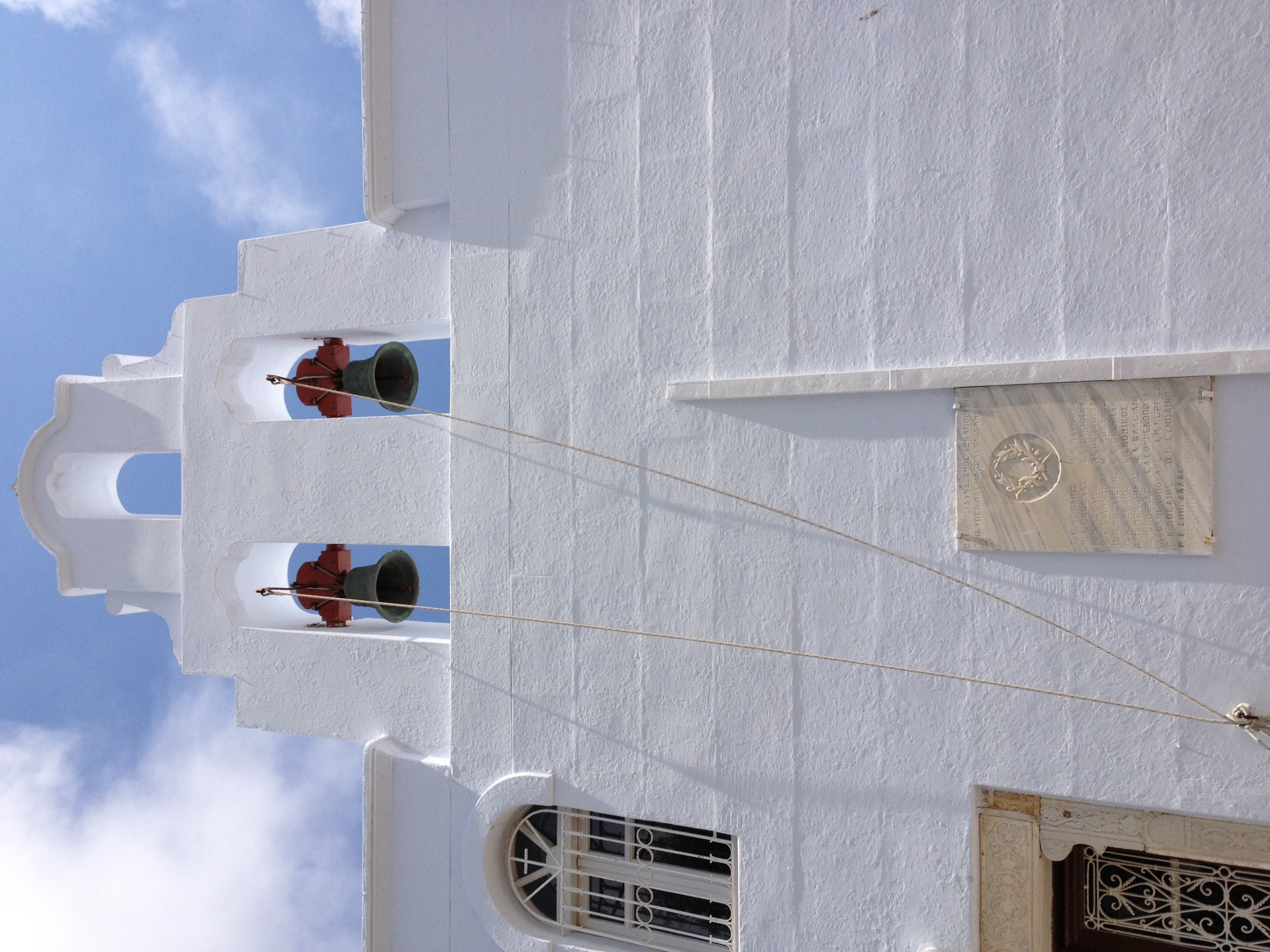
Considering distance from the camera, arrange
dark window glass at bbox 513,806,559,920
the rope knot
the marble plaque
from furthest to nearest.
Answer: dark window glass at bbox 513,806,559,920, the marble plaque, the rope knot

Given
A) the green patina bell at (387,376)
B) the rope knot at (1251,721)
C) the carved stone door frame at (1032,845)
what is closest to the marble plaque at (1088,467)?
the rope knot at (1251,721)

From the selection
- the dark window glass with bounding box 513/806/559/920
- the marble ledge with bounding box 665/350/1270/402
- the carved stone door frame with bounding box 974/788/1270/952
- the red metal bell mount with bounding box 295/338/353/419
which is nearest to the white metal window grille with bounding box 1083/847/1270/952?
the carved stone door frame with bounding box 974/788/1270/952

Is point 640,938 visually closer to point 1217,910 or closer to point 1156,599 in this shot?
point 1217,910

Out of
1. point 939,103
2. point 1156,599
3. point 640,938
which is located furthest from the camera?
point 640,938

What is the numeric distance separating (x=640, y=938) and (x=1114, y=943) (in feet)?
8.64

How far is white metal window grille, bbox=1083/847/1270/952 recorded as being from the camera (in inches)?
175

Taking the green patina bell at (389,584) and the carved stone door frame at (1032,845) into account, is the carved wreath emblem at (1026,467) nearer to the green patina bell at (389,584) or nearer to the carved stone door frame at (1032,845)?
the carved stone door frame at (1032,845)

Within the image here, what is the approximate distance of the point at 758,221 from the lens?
5.13 meters

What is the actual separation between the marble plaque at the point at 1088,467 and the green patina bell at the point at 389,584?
3.94 metres

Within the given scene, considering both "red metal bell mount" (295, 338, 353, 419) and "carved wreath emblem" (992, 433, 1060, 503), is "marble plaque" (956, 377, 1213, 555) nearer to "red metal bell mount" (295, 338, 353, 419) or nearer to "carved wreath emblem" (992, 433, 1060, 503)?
"carved wreath emblem" (992, 433, 1060, 503)

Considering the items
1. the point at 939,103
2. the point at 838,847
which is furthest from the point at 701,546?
the point at 939,103

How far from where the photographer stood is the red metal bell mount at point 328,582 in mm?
6820

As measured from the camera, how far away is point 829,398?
501 centimetres

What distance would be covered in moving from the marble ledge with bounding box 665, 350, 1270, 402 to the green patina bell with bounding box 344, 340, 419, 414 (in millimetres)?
2248
